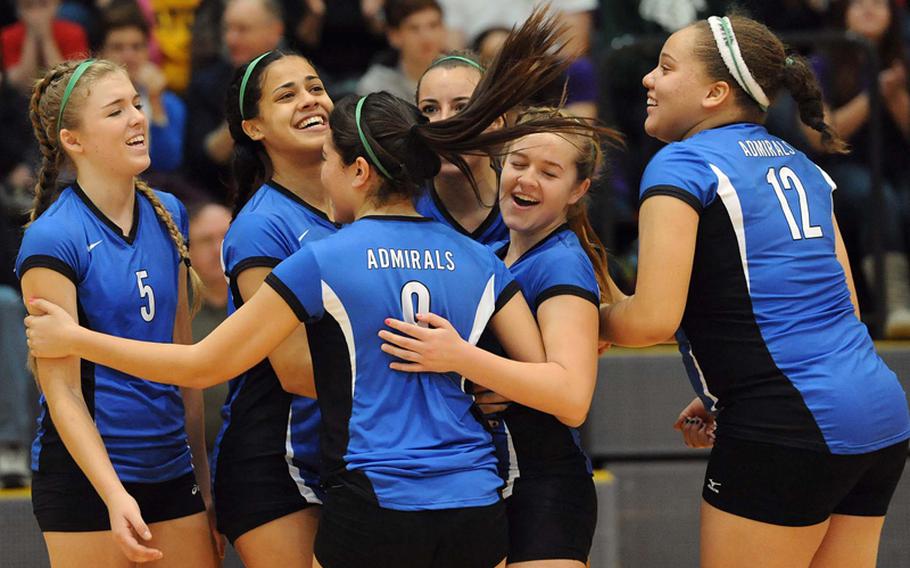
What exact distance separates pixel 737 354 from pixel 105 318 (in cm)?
153

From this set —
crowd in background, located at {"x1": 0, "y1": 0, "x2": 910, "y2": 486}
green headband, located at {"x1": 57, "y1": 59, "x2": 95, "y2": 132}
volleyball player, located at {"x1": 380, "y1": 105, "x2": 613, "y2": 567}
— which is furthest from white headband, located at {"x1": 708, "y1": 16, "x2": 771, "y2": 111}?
crowd in background, located at {"x1": 0, "y1": 0, "x2": 910, "y2": 486}

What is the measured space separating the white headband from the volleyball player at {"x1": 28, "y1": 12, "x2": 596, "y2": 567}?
471mm

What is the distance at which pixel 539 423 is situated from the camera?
3051 mm

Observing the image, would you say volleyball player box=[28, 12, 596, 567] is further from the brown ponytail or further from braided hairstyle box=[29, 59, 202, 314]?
braided hairstyle box=[29, 59, 202, 314]

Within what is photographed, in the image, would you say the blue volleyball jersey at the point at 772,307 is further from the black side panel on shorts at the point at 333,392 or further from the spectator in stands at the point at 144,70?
the spectator in stands at the point at 144,70

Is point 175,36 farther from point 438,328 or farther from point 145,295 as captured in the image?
point 438,328

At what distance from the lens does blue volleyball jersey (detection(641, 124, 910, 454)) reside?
2.97m

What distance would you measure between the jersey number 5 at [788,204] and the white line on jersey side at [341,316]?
1.09 meters

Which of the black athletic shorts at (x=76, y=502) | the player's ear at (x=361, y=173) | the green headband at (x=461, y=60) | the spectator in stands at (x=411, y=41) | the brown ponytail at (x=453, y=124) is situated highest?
the spectator in stands at (x=411, y=41)

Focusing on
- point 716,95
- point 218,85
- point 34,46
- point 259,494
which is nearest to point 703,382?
point 716,95

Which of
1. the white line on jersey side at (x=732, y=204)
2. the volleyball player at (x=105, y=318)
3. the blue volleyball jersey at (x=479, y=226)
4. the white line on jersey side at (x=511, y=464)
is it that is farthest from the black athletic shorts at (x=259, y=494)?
the white line on jersey side at (x=732, y=204)

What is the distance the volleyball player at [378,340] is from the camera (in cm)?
267

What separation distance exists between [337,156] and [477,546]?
91 cm

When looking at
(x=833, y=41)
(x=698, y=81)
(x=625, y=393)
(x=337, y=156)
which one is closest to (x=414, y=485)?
(x=337, y=156)
